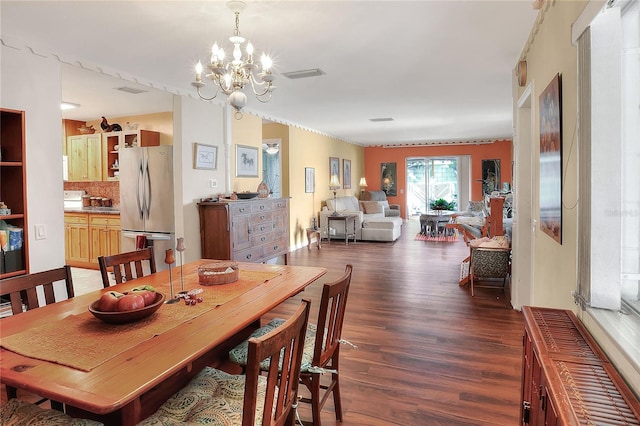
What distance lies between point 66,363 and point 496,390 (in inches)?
91.0

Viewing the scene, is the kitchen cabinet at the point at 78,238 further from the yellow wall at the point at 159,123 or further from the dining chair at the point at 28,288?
the dining chair at the point at 28,288

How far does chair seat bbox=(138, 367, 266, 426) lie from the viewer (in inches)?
57.0

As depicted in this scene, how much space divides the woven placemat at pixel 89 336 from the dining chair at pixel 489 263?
359cm

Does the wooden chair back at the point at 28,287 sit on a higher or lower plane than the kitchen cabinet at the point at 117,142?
lower

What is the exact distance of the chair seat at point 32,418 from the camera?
1.39 m

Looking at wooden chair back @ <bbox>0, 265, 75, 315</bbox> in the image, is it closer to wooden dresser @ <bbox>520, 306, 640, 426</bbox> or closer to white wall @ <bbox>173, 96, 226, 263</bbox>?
wooden dresser @ <bbox>520, 306, 640, 426</bbox>

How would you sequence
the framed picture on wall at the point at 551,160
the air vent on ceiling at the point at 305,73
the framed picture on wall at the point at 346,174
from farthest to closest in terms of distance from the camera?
the framed picture on wall at the point at 346,174
the air vent on ceiling at the point at 305,73
the framed picture on wall at the point at 551,160

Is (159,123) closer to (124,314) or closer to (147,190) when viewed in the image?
(147,190)

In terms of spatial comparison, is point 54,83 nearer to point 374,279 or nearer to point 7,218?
point 7,218

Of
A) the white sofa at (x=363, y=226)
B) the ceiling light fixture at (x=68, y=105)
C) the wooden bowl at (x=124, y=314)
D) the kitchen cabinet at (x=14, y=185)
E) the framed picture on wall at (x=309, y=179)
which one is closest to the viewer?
the wooden bowl at (x=124, y=314)

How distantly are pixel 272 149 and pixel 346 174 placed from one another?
12.3 feet

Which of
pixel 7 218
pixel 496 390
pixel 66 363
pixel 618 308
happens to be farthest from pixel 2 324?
pixel 496 390

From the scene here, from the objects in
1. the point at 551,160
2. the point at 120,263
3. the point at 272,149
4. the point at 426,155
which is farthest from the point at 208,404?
the point at 426,155

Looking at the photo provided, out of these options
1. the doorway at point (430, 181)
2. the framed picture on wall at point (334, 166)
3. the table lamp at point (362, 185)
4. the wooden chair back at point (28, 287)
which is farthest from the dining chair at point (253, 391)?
the doorway at point (430, 181)
